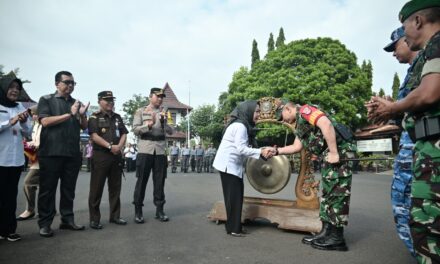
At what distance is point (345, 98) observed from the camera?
1148 inches

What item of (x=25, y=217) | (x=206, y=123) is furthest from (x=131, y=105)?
(x=25, y=217)

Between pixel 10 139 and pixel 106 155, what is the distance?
4.55 ft

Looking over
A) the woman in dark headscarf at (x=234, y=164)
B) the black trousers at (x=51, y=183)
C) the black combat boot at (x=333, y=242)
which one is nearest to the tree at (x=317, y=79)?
the woman in dark headscarf at (x=234, y=164)

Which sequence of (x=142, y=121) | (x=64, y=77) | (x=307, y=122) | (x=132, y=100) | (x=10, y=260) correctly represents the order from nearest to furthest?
1. (x=10, y=260)
2. (x=307, y=122)
3. (x=64, y=77)
4. (x=142, y=121)
5. (x=132, y=100)

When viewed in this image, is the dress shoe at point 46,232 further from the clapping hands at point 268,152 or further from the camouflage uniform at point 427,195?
the camouflage uniform at point 427,195

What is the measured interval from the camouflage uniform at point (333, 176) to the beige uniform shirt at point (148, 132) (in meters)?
2.59

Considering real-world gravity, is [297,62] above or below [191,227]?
above

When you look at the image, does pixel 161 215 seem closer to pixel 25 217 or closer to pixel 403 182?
pixel 25 217

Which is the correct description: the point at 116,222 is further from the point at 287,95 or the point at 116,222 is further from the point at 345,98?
the point at 345,98

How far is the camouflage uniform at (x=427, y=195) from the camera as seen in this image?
1.91 m

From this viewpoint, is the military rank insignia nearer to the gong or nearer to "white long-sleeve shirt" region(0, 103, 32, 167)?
the gong

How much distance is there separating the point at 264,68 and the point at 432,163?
106 feet

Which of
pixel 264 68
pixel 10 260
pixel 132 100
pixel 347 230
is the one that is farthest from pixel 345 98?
pixel 10 260

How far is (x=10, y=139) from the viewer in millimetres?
4395
